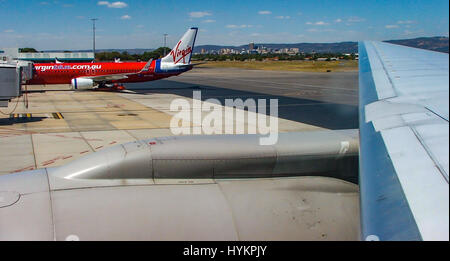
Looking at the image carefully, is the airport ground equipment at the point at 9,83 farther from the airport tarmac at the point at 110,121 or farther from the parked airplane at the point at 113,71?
the parked airplane at the point at 113,71

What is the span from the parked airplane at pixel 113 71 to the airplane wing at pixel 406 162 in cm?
3500

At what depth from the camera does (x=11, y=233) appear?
11.6 feet

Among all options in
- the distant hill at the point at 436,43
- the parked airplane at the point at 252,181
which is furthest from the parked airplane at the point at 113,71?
→ the distant hill at the point at 436,43

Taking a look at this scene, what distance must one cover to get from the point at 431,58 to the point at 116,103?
2490 centimetres

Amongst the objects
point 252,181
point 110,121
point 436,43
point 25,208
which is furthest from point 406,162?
point 110,121

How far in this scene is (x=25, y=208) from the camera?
154 inches

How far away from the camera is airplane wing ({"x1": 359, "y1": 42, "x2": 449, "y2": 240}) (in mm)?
1971

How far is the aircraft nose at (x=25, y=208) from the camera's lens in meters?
3.57

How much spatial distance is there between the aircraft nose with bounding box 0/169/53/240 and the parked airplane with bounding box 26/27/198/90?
33.4 metres

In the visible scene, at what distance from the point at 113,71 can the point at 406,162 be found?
1498 inches

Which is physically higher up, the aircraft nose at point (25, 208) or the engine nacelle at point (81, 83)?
the engine nacelle at point (81, 83)

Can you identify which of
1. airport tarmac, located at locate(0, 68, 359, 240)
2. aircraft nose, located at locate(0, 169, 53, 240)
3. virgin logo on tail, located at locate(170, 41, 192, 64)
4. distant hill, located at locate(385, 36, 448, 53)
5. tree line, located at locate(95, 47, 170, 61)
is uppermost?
tree line, located at locate(95, 47, 170, 61)

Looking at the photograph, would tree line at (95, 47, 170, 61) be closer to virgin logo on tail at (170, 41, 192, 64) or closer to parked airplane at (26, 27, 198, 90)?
parked airplane at (26, 27, 198, 90)

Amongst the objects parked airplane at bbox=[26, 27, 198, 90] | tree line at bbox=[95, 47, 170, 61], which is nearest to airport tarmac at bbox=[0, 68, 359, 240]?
parked airplane at bbox=[26, 27, 198, 90]
